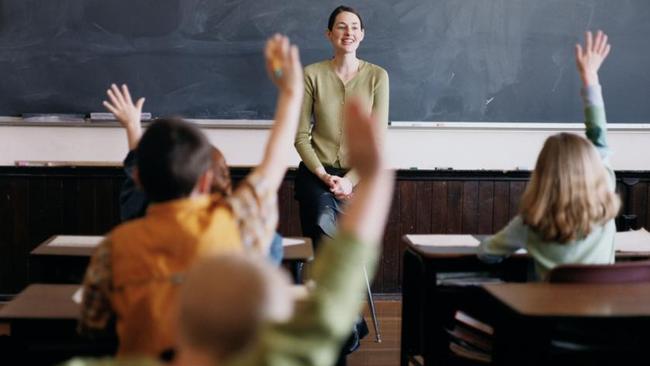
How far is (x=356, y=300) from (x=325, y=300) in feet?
0.19

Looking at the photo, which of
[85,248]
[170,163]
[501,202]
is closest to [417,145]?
[501,202]

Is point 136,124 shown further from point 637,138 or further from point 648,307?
point 637,138

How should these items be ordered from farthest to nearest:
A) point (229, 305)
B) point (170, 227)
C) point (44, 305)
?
point (44, 305) < point (170, 227) < point (229, 305)

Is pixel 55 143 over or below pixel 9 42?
below

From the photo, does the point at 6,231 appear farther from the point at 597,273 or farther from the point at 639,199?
the point at 639,199

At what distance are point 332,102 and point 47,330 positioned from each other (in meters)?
2.18

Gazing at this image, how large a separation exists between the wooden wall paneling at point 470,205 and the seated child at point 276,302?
3.74 m

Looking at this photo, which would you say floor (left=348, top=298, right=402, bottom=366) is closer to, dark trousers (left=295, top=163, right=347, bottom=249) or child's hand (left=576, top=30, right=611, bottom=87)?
dark trousers (left=295, top=163, right=347, bottom=249)

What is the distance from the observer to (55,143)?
15.5 feet

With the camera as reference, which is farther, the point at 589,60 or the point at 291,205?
the point at 291,205

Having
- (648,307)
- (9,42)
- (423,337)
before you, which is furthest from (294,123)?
(9,42)

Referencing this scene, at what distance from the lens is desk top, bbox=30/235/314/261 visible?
2.84 meters

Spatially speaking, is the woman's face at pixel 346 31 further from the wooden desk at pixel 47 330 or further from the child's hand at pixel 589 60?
the wooden desk at pixel 47 330

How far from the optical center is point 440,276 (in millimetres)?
2977
